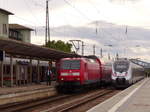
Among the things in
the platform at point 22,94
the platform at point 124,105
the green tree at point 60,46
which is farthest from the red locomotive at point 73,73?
the green tree at point 60,46

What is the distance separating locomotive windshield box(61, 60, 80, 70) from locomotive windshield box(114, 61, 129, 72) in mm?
7653

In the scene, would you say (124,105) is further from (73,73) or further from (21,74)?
(21,74)

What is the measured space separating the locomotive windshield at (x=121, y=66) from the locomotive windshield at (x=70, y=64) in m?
7.65

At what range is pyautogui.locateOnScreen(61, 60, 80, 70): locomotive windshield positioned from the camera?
30.5 meters

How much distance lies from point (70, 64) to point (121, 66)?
8.02 m

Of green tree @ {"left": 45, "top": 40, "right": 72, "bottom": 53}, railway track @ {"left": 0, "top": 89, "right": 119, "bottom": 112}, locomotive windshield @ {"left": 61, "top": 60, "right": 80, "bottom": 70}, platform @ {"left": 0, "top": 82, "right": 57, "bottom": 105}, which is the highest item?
green tree @ {"left": 45, "top": 40, "right": 72, "bottom": 53}

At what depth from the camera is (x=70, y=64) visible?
30.8m

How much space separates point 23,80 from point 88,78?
28.0 feet

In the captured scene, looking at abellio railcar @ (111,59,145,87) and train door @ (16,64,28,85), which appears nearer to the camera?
train door @ (16,64,28,85)

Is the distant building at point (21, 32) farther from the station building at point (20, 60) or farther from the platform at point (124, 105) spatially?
the platform at point (124, 105)

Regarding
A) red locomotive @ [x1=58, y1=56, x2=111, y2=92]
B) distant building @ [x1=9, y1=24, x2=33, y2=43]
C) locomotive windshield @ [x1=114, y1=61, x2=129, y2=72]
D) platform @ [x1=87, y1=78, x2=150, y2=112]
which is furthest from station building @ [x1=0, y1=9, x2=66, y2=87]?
distant building @ [x1=9, y1=24, x2=33, y2=43]

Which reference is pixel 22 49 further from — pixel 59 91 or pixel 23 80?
pixel 23 80

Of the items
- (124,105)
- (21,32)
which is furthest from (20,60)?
(21,32)

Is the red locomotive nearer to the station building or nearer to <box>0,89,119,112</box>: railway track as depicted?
the station building
